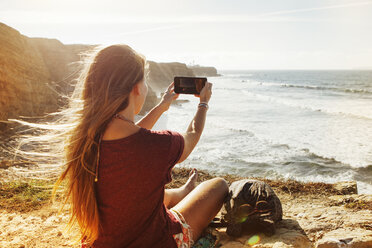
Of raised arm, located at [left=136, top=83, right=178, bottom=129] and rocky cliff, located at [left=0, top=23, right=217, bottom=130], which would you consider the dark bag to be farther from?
rocky cliff, located at [left=0, top=23, right=217, bottom=130]

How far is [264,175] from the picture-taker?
7.66 metres

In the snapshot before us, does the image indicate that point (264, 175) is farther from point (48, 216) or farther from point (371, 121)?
point (371, 121)

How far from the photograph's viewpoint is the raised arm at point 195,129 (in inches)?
71.2

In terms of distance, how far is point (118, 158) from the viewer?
1.59 meters

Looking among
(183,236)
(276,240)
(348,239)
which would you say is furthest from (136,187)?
(348,239)

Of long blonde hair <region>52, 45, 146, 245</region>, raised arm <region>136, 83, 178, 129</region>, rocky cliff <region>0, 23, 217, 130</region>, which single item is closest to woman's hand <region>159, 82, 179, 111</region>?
raised arm <region>136, 83, 178, 129</region>

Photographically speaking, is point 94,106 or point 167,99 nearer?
point 94,106

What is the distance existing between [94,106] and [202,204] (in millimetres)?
1607

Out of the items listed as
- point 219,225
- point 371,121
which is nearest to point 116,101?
point 219,225

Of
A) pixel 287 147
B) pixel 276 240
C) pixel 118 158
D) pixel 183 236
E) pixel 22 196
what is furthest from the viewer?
pixel 287 147

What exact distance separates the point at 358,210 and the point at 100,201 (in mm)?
3645

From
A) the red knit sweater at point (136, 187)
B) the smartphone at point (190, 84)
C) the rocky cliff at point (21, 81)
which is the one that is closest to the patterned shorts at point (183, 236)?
the red knit sweater at point (136, 187)

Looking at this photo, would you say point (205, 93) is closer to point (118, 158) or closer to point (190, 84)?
point (190, 84)

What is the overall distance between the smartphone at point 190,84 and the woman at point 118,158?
76cm
